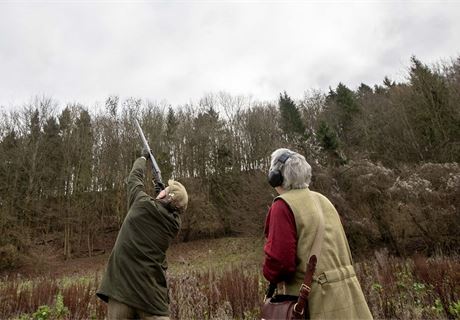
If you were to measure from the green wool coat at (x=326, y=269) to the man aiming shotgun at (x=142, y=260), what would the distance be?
135 cm

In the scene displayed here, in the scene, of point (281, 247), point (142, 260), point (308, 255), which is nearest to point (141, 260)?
point (142, 260)

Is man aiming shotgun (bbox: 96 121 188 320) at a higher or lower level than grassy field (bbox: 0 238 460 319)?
higher

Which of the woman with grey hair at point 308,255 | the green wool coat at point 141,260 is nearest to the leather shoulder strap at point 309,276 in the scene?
the woman with grey hair at point 308,255

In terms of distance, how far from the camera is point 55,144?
101 ft

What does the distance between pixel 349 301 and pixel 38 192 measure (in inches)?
1222

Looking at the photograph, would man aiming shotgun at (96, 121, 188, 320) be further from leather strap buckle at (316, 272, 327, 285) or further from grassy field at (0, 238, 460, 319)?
grassy field at (0, 238, 460, 319)

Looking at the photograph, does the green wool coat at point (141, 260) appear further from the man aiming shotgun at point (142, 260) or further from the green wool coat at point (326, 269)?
the green wool coat at point (326, 269)

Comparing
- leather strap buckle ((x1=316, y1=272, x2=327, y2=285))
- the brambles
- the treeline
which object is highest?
the treeline

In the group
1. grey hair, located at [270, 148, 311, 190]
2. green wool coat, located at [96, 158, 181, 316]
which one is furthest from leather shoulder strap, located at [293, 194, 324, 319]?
green wool coat, located at [96, 158, 181, 316]

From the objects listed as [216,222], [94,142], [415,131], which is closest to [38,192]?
[94,142]

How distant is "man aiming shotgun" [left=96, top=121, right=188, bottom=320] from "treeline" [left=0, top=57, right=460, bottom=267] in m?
16.6

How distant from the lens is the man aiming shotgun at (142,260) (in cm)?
299

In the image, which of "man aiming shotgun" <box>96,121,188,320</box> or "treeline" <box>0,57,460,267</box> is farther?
"treeline" <box>0,57,460,267</box>

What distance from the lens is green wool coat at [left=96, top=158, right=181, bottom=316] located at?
3.00 meters
